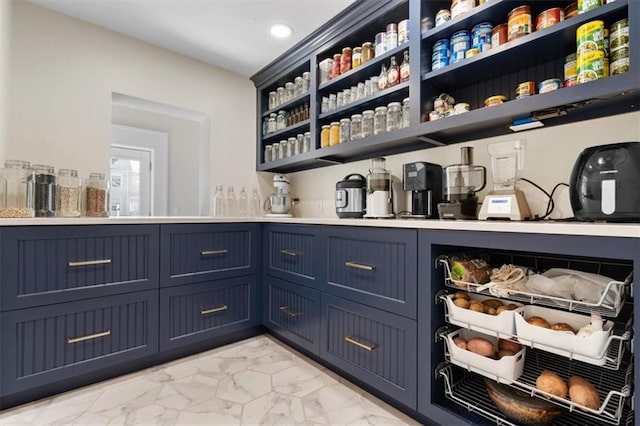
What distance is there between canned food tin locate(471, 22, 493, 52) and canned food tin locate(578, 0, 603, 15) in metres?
0.32

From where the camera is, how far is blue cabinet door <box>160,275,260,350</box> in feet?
6.06

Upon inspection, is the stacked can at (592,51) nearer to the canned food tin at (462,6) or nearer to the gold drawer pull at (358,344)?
the canned food tin at (462,6)

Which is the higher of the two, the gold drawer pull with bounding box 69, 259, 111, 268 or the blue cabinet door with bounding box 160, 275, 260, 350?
the gold drawer pull with bounding box 69, 259, 111, 268

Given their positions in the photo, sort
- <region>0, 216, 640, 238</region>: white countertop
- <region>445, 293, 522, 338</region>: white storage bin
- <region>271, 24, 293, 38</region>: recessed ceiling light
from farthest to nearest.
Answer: <region>271, 24, 293, 38</region>: recessed ceiling light → <region>445, 293, 522, 338</region>: white storage bin → <region>0, 216, 640, 238</region>: white countertop

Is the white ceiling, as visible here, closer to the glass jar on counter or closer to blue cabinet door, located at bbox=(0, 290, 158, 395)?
the glass jar on counter

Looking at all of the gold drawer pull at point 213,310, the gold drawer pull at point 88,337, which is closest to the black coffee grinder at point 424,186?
the gold drawer pull at point 213,310

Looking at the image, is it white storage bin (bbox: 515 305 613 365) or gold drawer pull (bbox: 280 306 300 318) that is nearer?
white storage bin (bbox: 515 305 613 365)

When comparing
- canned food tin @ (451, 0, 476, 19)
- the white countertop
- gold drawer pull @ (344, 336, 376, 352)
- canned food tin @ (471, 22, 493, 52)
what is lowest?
gold drawer pull @ (344, 336, 376, 352)

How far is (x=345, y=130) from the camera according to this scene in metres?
2.06

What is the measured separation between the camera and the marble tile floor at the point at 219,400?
1336mm

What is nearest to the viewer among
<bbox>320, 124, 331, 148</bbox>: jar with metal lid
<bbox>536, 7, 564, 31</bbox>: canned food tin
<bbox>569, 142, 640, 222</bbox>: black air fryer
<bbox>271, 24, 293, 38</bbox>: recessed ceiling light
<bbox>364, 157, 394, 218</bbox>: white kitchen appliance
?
<bbox>569, 142, 640, 222</bbox>: black air fryer

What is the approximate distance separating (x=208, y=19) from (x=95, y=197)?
1287 mm

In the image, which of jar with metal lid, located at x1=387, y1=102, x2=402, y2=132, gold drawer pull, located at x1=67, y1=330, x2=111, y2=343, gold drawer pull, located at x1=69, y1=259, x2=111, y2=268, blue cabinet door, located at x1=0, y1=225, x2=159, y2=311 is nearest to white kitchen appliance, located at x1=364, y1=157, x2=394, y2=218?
jar with metal lid, located at x1=387, y1=102, x2=402, y2=132

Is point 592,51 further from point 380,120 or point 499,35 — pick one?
point 380,120
